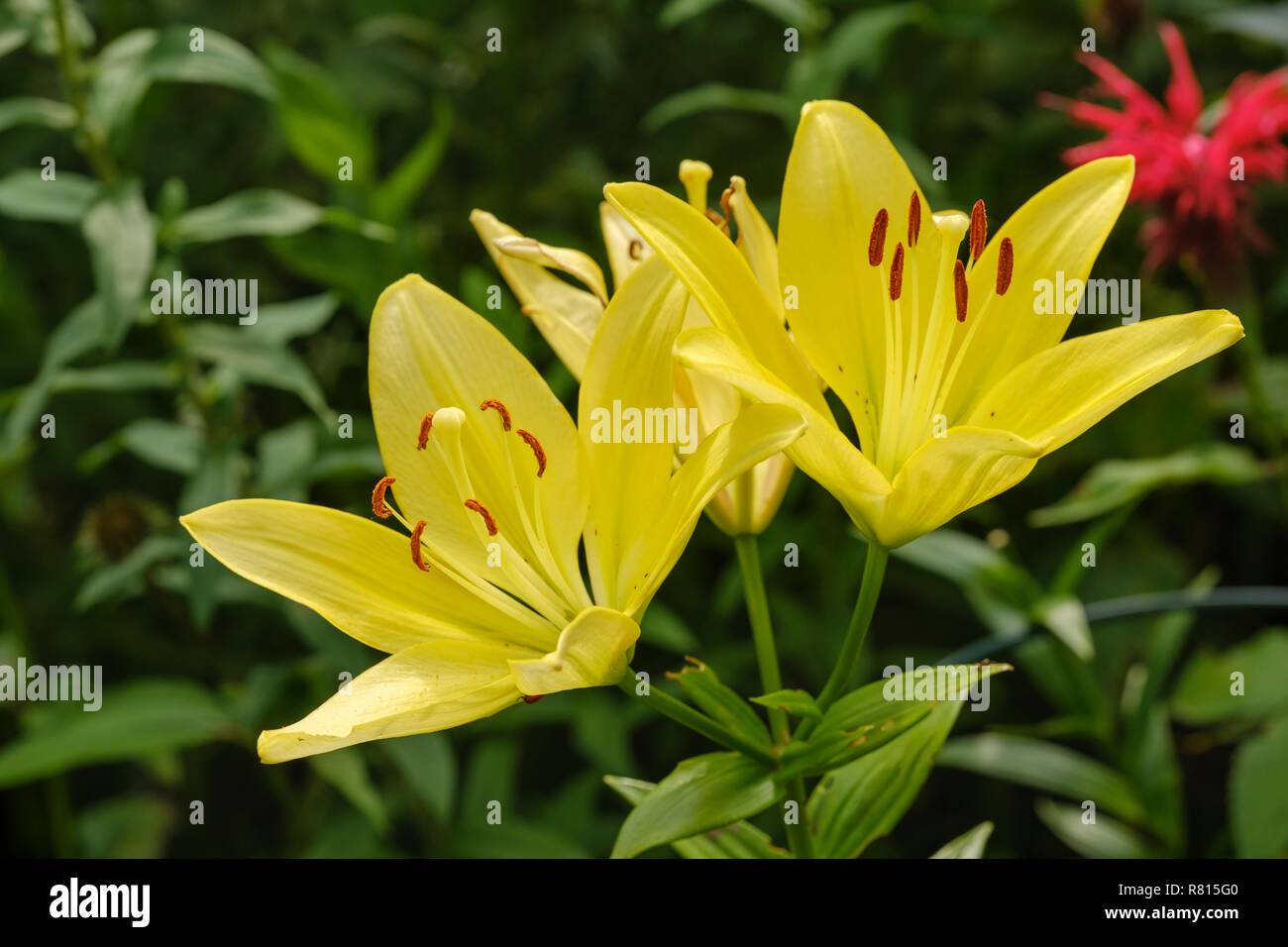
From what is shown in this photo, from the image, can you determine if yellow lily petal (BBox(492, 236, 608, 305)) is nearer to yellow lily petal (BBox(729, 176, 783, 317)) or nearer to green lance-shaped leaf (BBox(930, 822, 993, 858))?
yellow lily petal (BBox(729, 176, 783, 317))

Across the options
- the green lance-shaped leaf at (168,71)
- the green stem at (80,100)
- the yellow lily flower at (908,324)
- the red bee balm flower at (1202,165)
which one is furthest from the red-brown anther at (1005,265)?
the green stem at (80,100)

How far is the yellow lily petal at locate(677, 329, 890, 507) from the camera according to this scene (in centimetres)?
45

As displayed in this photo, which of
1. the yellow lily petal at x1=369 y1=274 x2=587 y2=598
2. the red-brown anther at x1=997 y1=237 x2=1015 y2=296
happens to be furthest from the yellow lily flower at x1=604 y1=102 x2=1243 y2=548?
the yellow lily petal at x1=369 y1=274 x2=587 y2=598

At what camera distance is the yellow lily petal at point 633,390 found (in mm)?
516

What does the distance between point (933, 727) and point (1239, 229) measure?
75 centimetres

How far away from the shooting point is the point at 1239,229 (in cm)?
111

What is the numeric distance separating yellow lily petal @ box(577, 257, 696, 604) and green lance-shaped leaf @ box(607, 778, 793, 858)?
0.16 meters

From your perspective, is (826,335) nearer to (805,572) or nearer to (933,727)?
(933,727)

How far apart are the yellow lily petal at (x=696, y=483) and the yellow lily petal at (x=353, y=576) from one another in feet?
0.23

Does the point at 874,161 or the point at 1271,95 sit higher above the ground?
the point at 1271,95

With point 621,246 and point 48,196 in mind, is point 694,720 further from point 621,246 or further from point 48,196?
point 48,196

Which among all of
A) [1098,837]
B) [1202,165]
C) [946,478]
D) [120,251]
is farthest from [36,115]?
[1098,837]

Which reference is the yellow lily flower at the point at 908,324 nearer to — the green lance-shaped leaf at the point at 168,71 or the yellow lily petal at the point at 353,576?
the yellow lily petal at the point at 353,576
